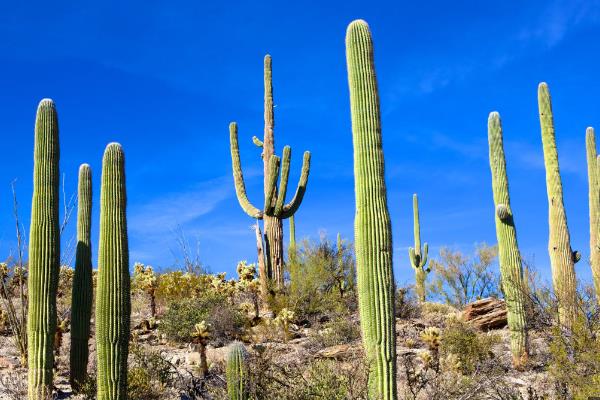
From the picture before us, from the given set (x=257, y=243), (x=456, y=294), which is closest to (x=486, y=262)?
(x=456, y=294)

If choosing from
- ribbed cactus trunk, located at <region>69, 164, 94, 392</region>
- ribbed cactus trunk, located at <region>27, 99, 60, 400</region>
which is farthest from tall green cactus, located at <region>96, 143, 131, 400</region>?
ribbed cactus trunk, located at <region>69, 164, 94, 392</region>

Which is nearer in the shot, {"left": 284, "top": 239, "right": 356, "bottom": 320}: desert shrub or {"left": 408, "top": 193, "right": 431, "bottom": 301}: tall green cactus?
{"left": 284, "top": 239, "right": 356, "bottom": 320}: desert shrub

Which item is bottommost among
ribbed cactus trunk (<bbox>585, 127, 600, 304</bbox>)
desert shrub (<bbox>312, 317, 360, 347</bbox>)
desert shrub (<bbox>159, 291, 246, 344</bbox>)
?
desert shrub (<bbox>312, 317, 360, 347</bbox>)

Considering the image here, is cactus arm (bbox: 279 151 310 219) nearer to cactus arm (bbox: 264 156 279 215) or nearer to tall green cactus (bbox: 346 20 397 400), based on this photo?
cactus arm (bbox: 264 156 279 215)

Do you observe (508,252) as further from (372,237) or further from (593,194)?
(372,237)

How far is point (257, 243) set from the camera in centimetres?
1798

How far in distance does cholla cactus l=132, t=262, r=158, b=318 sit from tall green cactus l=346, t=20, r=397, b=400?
8.23 meters

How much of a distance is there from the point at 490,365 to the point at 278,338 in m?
4.05

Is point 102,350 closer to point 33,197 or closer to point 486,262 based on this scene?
point 33,197

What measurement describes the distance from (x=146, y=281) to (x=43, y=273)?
208 inches

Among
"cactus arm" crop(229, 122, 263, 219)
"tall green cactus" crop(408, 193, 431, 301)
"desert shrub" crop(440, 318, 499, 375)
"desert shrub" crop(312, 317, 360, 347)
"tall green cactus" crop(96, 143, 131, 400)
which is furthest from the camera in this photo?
"tall green cactus" crop(408, 193, 431, 301)

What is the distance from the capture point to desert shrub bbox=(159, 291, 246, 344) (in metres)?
14.1

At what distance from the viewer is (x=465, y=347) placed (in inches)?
519

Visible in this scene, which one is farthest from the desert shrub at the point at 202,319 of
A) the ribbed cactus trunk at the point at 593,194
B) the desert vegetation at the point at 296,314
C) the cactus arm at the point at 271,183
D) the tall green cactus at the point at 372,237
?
the ribbed cactus trunk at the point at 593,194
